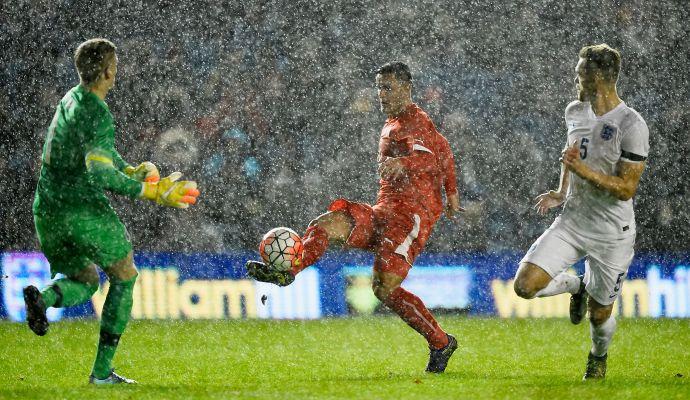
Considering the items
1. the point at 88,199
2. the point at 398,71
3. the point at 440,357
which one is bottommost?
the point at 440,357

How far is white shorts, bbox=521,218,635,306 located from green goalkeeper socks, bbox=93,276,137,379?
7.22ft

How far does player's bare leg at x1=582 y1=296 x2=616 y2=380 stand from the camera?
6.02 meters

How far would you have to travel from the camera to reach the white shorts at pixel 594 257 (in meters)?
5.96

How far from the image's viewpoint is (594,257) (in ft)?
19.7

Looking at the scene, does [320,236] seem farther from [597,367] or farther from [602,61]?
[602,61]

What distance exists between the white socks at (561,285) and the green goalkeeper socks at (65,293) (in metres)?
2.46

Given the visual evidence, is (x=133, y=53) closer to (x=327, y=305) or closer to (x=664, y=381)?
(x=327, y=305)

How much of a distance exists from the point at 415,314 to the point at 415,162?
0.92 meters

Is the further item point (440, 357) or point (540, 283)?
point (440, 357)

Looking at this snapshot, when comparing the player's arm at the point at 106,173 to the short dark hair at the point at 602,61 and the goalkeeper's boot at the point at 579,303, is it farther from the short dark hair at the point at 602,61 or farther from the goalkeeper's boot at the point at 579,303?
the goalkeeper's boot at the point at 579,303

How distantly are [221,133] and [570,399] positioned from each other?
8.52 m

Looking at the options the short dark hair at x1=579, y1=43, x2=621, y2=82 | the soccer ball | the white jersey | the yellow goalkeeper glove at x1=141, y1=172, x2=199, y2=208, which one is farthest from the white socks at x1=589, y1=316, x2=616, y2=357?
the yellow goalkeeper glove at x1=141, y1=172, x2=199, y2=208

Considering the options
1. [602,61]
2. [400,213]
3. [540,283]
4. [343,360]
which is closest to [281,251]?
[400,213]

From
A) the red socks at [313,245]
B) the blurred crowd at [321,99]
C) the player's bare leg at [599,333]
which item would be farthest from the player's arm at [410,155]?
the blurred crowd at [321,99]
